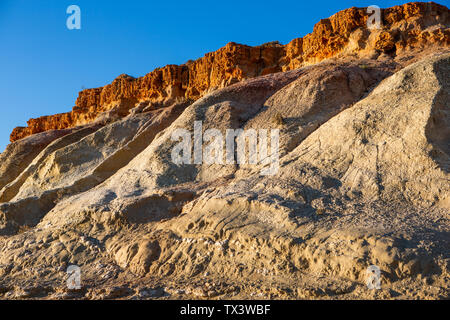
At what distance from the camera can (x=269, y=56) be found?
72.9 ft

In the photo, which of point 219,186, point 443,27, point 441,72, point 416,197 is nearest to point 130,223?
point 219,186

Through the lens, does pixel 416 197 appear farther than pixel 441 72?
No

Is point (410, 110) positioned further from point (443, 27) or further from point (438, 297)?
point (443, 27)
